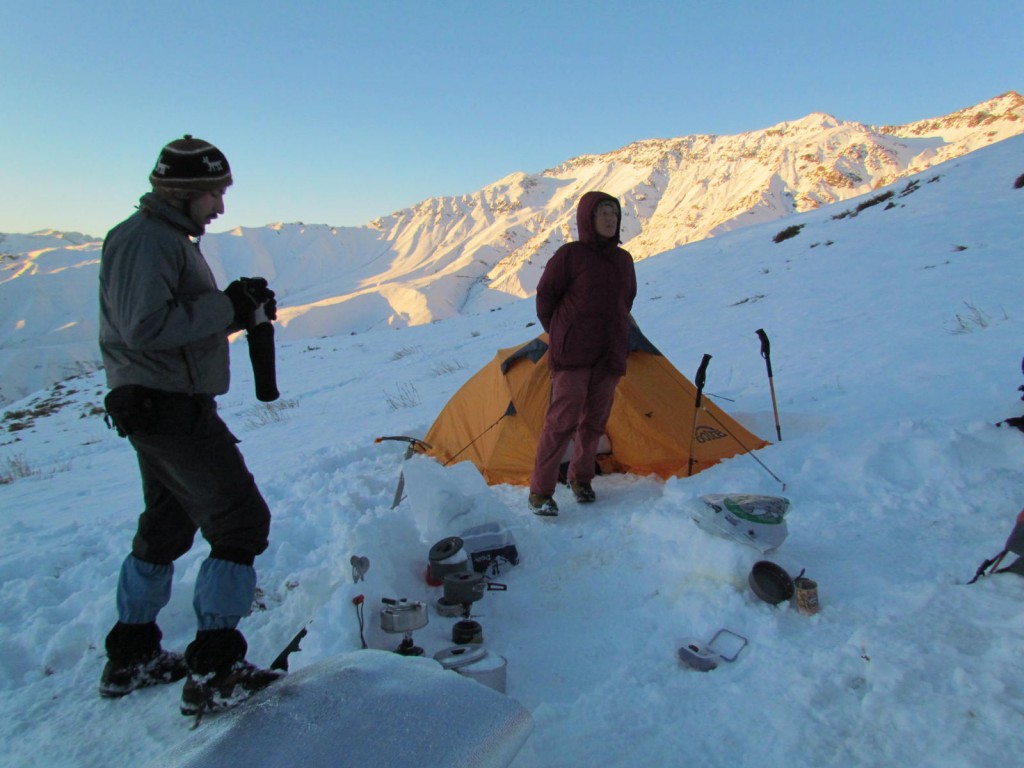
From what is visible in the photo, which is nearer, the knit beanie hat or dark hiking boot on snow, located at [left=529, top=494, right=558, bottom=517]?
the knit beanie hat

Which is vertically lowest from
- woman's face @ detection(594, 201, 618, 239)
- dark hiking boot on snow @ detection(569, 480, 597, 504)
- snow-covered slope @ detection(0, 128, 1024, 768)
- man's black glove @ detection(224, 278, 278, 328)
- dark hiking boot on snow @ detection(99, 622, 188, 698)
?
dark hiking boot on snow @ detection(569, 480, 597, 504)

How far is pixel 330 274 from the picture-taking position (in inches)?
4269

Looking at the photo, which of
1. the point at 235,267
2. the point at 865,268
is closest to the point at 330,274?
the point at 235,267

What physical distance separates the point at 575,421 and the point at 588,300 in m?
0.79

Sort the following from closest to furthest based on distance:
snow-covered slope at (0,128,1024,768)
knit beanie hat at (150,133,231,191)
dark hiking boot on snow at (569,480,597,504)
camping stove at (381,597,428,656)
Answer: snow-covered slope at (0,128,1024,768) < knit beanie hat at (150,133,231,191) < camping stove at (381,597,428,656) < dark hiking boot on snow at (569,480,597,504)

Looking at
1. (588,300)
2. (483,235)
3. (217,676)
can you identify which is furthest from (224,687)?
(483,235)

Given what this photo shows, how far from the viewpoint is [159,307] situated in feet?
6.30

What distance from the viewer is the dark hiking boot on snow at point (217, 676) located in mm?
1922

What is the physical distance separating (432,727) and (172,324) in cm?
150

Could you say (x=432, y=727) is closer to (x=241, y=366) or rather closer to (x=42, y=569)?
(x=42, y=569)

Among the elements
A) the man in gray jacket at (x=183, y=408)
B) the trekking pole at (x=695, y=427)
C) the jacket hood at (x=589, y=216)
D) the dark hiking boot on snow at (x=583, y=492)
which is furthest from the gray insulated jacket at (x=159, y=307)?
the trekking pole at (x=695, y=427)

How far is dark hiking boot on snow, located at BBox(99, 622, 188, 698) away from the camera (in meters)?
2.26

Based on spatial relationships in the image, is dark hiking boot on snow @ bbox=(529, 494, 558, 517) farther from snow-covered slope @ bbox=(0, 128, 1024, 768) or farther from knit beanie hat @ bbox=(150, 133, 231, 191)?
knit beanie hat @ bbox=(150, 133, 231, 191)

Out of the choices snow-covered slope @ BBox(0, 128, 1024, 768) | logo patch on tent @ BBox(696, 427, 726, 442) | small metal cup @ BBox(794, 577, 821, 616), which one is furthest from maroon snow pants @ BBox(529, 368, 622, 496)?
small metal cup @ BBox(794, 577, 821, 616)
